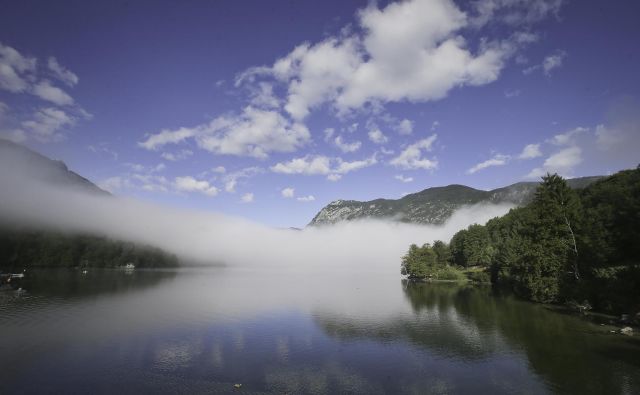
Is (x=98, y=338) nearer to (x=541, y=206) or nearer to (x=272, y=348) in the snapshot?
(x=272, y=348)

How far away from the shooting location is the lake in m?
40.0

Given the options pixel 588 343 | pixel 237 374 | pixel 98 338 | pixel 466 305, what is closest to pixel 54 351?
pixel 98 338

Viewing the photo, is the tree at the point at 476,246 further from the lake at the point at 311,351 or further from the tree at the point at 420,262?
the lake at the point at 311,351

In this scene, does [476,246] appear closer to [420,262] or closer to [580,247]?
[420,262]

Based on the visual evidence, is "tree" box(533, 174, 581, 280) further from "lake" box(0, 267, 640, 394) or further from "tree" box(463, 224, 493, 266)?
"tree" box(463, 224, 493, 266)

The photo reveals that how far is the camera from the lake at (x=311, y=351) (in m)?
40.0

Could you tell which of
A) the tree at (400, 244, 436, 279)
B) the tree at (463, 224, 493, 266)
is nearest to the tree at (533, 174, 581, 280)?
the tree at (400, 244, 436, 279)

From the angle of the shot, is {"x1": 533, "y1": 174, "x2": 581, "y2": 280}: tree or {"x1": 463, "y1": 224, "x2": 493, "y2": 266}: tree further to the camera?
{"x1": 463, "y1": 224, "x2": 493, "y2": 266}: tree

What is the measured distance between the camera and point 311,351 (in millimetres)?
55625

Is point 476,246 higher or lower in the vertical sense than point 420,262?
higher

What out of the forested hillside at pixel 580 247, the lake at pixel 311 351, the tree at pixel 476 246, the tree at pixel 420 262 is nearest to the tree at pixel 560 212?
the forested hillside at pixel 580 247

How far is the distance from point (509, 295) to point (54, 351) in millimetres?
118441

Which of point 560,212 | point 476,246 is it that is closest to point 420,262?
point 476,246

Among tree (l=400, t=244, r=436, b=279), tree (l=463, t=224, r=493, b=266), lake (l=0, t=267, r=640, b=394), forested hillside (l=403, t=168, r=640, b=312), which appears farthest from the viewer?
tree (l=463, t=224, r=493, b=266)
